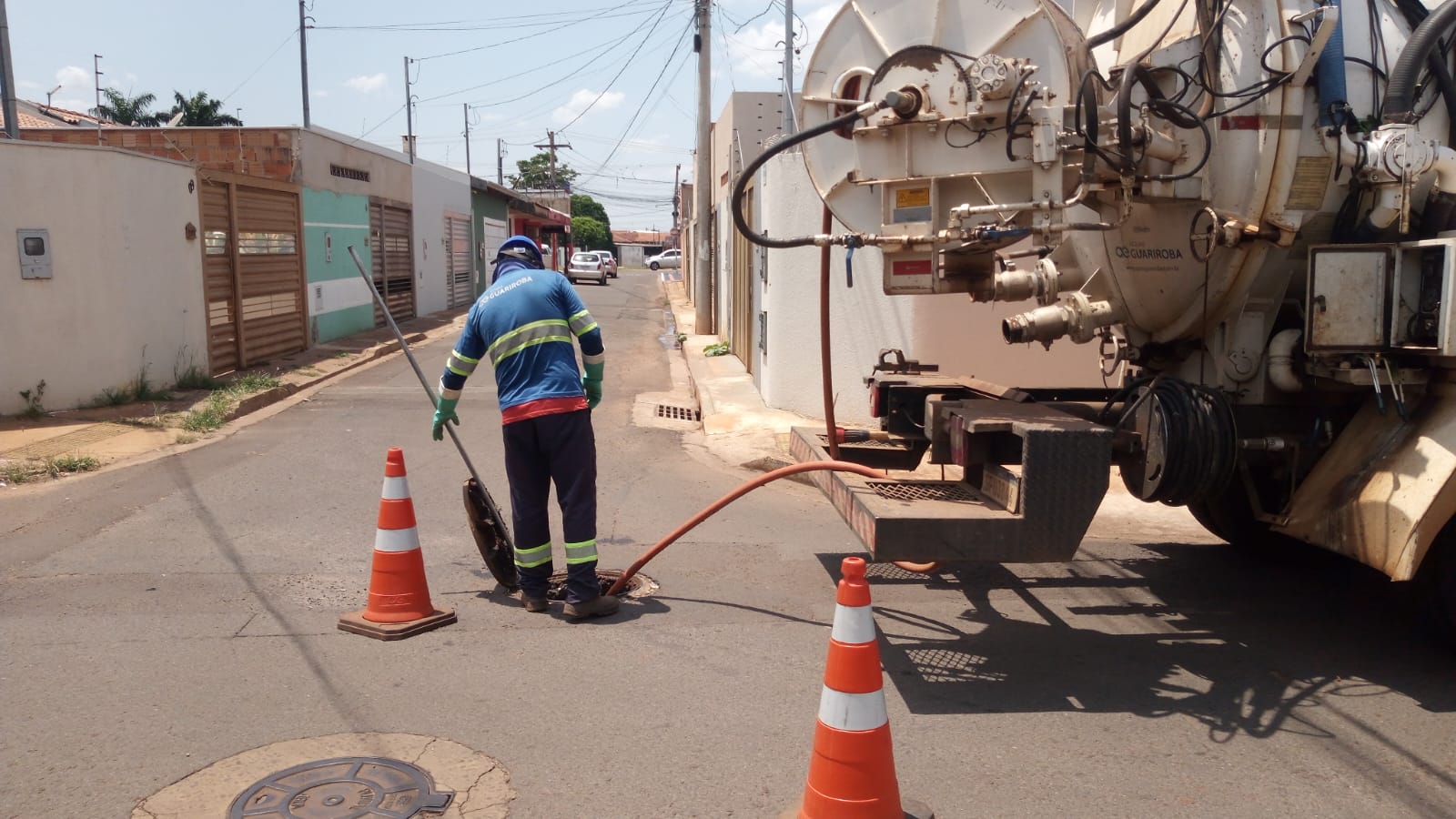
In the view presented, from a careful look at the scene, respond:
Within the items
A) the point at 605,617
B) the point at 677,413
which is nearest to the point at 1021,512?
the point at 605,617

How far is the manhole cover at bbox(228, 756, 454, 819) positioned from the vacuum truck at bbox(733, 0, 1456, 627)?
1.86 metres

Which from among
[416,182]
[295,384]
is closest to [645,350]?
[295,384]

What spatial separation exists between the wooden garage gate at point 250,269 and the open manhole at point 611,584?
346 inches

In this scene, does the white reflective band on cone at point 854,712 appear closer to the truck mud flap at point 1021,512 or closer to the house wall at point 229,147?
the truck mud flap at point 1021,512

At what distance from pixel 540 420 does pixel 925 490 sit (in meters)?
1.86

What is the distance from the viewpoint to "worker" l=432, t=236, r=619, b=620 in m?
5.49

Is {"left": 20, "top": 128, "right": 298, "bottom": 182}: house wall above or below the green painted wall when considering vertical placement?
above

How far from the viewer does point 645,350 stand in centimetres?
1906

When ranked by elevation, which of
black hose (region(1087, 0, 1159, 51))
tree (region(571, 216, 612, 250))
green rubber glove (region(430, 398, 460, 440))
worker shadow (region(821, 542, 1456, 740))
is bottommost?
worker shadow (region(821, 542, 1456, 740))

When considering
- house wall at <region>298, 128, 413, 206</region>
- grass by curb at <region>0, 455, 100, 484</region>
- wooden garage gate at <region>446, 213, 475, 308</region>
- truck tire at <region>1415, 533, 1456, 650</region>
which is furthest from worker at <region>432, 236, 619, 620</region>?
wooden garage gate at <region>446, 213, 475, 308</region>

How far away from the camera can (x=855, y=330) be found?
10352mm

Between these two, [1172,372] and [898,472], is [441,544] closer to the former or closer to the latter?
[898,472]

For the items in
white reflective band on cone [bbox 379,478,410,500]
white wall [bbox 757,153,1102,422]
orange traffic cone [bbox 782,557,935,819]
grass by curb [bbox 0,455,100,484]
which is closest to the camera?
orange traffic cone [bbox 782,557,935,819]

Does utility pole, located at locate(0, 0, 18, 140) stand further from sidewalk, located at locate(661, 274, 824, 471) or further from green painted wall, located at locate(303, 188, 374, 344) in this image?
sidewalk, located at locate(661, 274, 824, 471)
